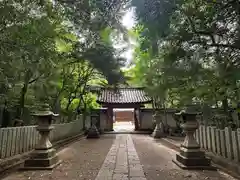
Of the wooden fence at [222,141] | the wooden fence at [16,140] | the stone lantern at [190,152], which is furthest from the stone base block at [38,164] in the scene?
the wooden fence at [222,141]

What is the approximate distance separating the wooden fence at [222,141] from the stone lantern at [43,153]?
13.0 ft

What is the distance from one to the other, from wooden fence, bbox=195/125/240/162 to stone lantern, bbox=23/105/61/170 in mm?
3956

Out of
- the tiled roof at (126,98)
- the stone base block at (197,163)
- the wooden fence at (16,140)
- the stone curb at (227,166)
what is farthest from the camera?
the tiled roof at (126,98)

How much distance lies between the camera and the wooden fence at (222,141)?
4.59 metres

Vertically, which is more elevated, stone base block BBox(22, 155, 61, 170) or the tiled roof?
the tiled roof

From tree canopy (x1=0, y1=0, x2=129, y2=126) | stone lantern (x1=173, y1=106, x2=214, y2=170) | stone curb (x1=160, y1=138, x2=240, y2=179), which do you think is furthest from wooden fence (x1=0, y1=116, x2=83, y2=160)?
stone curb (x1=160, y1=138, x2=240, y2=179)

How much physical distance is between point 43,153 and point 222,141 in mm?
4243

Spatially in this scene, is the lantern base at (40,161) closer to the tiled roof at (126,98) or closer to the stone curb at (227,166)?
the stone curb at (227,166)

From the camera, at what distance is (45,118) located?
5.23m

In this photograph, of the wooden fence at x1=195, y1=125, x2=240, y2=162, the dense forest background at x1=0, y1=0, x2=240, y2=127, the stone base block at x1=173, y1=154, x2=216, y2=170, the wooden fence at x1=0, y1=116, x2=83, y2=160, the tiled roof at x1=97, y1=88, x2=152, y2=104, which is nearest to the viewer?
the dense forest background at x1=0, y1=0, x2=240, y2=127

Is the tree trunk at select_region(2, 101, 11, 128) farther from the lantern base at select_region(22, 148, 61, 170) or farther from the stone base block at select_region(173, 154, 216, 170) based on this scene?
the stone base block at select_region(173, 154, 216, 170)

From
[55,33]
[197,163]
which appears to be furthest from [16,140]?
[197,163]

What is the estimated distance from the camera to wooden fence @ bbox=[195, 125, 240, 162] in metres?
4.59

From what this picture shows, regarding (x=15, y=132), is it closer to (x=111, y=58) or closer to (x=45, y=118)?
(x=45, y=118)
